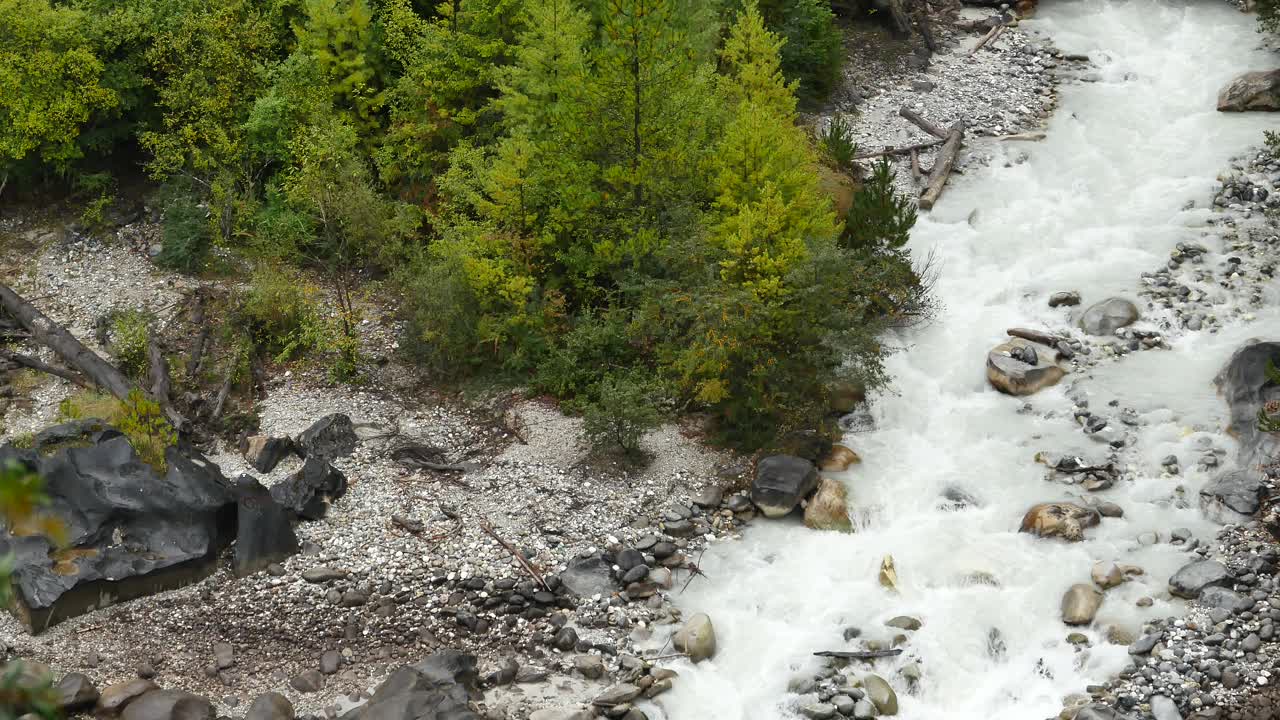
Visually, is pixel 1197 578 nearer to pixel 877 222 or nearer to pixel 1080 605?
pixel 1080 605

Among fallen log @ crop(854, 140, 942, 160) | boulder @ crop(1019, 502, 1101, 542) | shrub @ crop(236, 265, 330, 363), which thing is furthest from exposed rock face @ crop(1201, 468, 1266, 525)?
shrub @ crop(236, 265, 330, 363)

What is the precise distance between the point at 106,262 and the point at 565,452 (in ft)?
36.9

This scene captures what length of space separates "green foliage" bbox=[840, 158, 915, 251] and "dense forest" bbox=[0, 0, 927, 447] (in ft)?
0.19

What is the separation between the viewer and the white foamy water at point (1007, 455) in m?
15.4

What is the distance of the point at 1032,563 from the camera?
16.8 m

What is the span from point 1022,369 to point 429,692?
39.5ft

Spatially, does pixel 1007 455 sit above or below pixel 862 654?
above

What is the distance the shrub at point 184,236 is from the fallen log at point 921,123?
16704 millimetres

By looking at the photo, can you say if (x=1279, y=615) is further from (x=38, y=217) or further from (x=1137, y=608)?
(x=38, y=217)

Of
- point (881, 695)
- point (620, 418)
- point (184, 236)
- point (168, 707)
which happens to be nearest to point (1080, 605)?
point (881, 695)

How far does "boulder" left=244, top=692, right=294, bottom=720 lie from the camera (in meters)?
13.8

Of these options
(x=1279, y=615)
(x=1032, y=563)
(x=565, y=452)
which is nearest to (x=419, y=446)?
(x=565, y=452)

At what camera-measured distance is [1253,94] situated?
26.7m

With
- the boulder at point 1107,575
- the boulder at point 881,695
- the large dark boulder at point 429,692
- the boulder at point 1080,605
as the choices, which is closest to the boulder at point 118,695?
the large dark boulder at point 429,692
